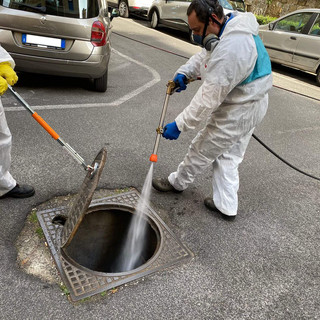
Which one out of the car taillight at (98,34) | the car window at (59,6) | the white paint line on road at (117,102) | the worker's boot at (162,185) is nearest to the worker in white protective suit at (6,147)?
the worker's boot at (162,185)

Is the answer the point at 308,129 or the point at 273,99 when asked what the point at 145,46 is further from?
the point at 308,129

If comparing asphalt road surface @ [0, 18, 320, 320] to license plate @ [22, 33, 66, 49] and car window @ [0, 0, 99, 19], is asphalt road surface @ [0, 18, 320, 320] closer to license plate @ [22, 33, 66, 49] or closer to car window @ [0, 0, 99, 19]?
license plate @ [22, 33, 66, 49]

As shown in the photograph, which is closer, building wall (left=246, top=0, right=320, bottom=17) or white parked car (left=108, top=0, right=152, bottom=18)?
white parked car (left=108, top=0, right=152, bottom=18)

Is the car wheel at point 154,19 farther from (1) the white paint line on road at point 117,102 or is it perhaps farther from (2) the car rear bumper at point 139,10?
(1) the white paint line on road at point 117,102

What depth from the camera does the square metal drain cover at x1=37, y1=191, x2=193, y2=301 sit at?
213 centimetres

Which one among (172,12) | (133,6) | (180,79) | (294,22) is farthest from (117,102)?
(133,6)

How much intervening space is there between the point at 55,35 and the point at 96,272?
3640 millimetres

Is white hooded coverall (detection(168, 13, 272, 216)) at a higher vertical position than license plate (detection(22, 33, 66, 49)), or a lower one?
higher

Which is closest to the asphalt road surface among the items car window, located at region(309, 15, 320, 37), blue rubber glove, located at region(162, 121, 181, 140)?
blue rubber glove, located at region(162, 121, 181, 140)

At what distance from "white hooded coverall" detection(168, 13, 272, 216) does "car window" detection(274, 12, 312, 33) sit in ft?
23.3

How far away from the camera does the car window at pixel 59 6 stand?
446 cm

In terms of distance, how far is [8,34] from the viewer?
177 inches

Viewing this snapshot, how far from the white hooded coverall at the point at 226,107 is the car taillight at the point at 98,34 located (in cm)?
237

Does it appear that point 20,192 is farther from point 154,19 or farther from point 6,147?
point 154,19
